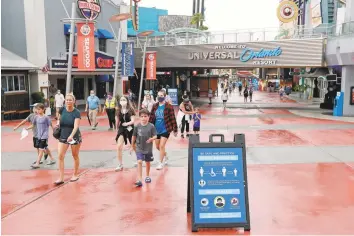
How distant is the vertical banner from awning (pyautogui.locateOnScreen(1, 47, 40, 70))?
4.91m

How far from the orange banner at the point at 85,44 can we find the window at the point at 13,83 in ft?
24.5

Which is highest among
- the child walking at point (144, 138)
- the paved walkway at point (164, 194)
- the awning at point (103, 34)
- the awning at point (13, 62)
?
the awning at point (103, 34)

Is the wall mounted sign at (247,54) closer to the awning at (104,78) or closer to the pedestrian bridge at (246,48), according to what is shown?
the pedestrian bridge at (246,48)

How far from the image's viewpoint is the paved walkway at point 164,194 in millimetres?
5734

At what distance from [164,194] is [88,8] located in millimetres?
19469

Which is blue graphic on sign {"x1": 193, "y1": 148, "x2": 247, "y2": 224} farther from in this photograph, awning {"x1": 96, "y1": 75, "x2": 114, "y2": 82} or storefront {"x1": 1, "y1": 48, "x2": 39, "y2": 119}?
awning {"x1": 96, "y1": 75, "x2": 114, "y2": 82}

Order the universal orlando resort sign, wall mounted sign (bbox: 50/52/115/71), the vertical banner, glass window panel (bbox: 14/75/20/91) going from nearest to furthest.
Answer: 1. glass window panel (bbox: 14/75/20/91)
2. wall mounted sign (bbox: 50/52/115/71)
3. the vertical banner
4. the universal orlando resort sign

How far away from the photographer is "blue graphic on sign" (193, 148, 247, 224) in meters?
5.46

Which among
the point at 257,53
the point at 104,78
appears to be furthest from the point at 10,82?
the point at 257,53

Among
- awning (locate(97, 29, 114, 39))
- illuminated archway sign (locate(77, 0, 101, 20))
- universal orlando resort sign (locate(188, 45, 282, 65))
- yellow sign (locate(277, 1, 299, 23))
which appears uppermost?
yellow sign (locate(277, 1, 299, 23))

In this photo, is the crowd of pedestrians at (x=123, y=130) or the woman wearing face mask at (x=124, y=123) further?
the woman wearing face mask at (x=124, y=123)

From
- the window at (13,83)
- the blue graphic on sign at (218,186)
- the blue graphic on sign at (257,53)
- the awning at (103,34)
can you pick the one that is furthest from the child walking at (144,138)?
the awning at (103,34)

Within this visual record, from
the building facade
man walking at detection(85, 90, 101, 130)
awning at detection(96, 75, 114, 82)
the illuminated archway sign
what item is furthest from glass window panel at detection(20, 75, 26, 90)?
awning at detection(96, 75, 114, 82)

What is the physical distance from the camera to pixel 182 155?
10773 millimetres
